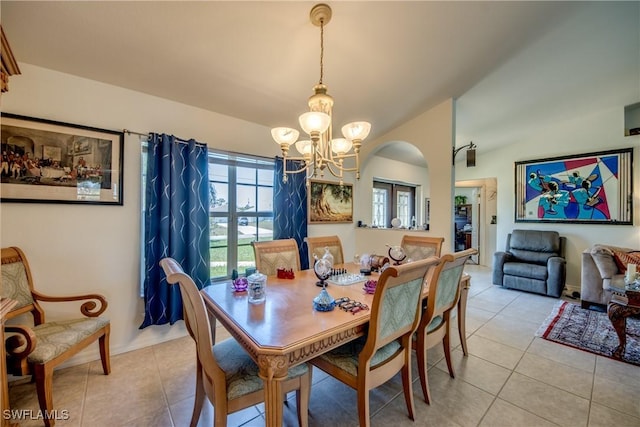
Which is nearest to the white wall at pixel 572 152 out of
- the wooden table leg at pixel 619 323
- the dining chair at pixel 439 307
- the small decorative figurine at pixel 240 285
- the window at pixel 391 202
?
the window at pixel 391 202

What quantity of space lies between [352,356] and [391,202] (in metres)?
4.23

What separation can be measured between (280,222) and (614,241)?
497 centimetres

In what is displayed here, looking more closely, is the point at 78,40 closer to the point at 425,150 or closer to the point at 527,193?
the point at 425,150

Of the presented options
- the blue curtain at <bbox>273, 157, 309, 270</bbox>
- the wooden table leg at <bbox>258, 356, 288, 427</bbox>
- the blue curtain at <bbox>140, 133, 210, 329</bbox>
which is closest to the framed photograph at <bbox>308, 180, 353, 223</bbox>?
the blue curtain at <bbox>273, 157, 309, 270</bbox>

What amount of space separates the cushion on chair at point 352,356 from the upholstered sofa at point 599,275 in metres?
3.43

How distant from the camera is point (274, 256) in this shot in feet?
8.06

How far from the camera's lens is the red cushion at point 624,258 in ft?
10.2

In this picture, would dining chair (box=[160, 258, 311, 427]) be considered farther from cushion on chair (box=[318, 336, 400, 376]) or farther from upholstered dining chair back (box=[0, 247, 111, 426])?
upholstered dining chair back (box=[0, 247, 111, 426])

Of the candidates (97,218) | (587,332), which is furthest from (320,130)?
(587,332)

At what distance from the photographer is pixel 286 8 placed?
171cm

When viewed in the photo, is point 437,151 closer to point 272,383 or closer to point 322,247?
point 322,247

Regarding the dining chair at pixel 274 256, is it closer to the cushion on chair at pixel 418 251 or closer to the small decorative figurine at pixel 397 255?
the small decorative figurine at pixel 397 255

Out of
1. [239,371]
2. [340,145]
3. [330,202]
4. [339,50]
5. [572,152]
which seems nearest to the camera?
[239,371]

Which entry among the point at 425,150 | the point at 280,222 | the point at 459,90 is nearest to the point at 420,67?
the point at 459,90
